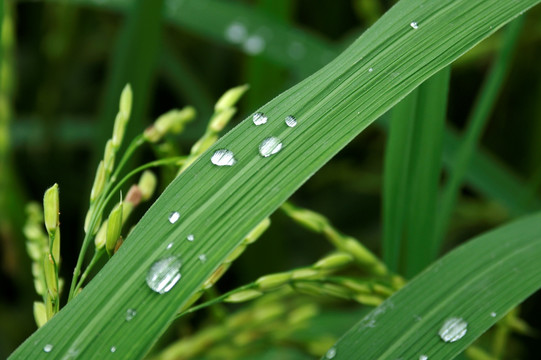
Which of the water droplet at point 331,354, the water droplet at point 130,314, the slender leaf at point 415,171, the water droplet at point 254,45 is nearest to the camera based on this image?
the water droplet at point 130,314

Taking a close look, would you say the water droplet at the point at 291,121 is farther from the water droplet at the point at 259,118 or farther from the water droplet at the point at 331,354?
the water droplet at the point at 331,354

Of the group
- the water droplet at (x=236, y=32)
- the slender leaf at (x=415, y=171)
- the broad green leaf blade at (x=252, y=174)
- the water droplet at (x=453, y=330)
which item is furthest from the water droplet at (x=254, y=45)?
the water droplet at (x=453, y=330)

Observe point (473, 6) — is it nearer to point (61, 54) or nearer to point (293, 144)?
point (293, 144)

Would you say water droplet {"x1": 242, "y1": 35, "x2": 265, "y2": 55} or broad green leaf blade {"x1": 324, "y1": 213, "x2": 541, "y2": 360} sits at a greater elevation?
water droplet {"x1": 242, "y1": 35, "x2": 265, "y2": 55}

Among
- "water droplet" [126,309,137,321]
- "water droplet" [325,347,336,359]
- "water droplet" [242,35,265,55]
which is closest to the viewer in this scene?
"water droplet" [126,309,137,321]

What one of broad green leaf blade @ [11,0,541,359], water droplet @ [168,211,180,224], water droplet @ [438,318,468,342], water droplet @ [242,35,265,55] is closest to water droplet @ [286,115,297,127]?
broad green leaf blade @ [11,0,541,359]

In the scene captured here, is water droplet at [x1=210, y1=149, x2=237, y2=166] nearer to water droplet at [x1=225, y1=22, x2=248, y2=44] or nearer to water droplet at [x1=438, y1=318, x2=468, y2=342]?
water droplet at [x1=438, y1=318, x2=468, y2=342]

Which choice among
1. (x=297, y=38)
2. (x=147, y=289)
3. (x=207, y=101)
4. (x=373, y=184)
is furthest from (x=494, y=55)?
(x=147, y=289)
